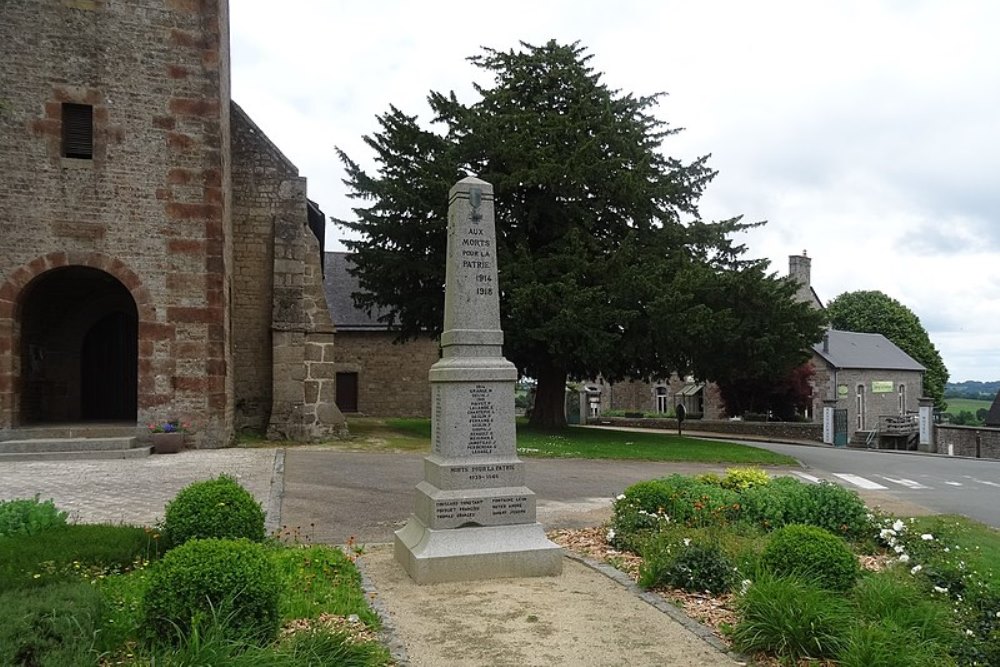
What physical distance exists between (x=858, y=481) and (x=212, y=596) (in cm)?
1459

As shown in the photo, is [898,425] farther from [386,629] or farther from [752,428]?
[386,629]

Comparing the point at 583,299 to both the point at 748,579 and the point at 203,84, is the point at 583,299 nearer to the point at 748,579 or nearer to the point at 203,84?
the point at 203,84

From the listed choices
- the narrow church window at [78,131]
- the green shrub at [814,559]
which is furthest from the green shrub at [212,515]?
the narrow church window at [78,131]

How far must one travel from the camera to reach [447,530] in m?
6.57

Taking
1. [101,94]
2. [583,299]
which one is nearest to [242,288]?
[101,94]

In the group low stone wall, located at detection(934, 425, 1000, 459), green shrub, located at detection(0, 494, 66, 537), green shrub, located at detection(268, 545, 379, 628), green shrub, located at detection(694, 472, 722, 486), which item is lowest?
low stone wall, located at detection(934, 425, 1000, 459)

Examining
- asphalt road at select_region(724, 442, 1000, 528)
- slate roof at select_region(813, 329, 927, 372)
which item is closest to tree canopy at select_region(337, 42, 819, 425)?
asphalt road at select_region(724, 442, 1000, 528)

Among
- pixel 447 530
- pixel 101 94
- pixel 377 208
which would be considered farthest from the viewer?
pixel 377 208

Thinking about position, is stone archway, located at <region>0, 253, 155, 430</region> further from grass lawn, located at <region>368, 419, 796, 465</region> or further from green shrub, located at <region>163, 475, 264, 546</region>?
green shrub, located at <region>163, 475, 264, 546</region>

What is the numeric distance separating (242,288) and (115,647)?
53.7 ft

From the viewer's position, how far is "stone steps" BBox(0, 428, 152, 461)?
1442cm

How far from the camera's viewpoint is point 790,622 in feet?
15.4

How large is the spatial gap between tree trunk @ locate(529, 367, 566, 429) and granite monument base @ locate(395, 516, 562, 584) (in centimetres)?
1668

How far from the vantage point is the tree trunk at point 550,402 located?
23.5 m
